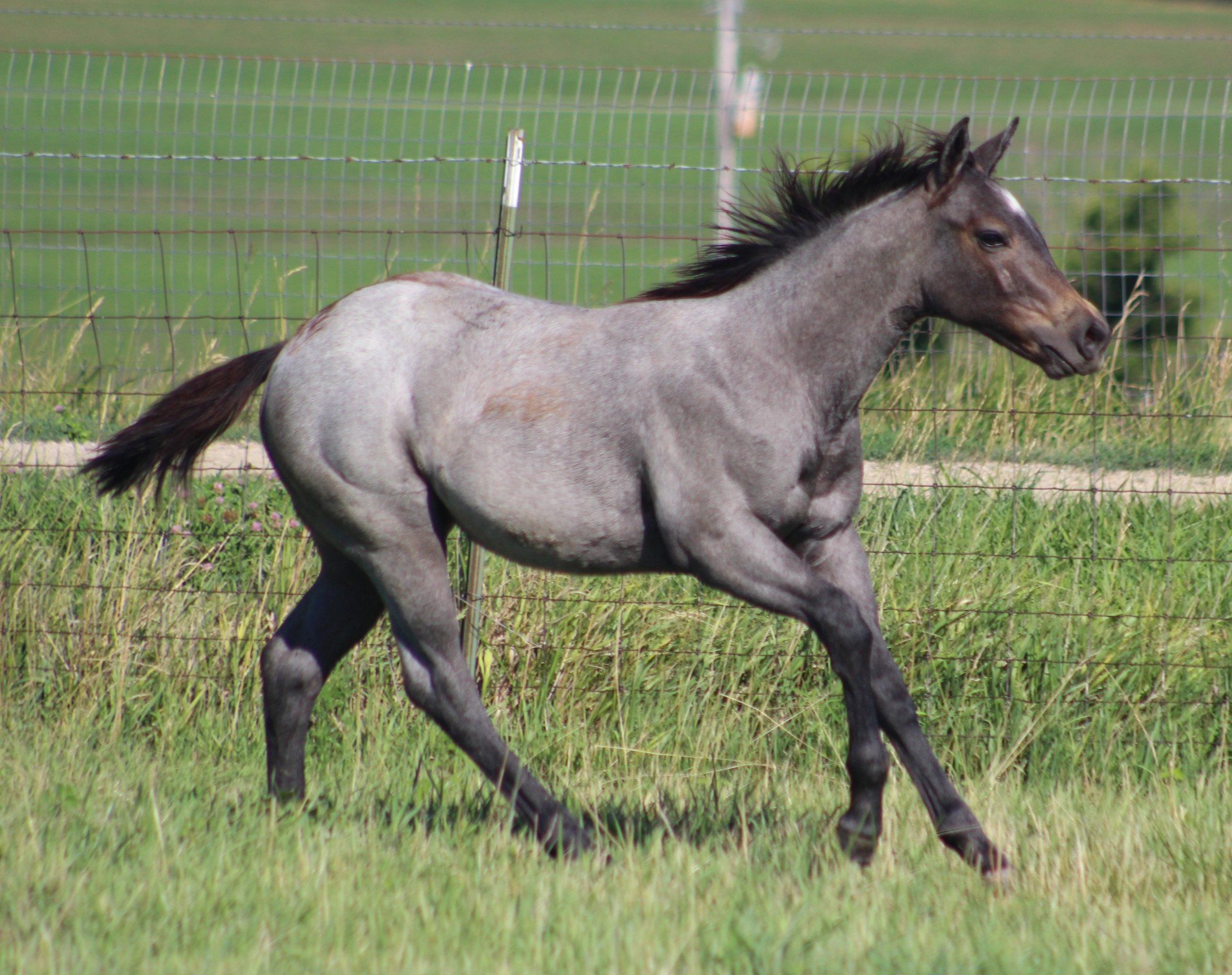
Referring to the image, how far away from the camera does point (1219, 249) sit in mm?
4547

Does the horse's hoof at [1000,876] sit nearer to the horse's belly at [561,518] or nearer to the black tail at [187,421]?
the horse's belly at [561,518]

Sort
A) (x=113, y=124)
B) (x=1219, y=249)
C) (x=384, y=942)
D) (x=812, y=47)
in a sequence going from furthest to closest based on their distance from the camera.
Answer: (x=812, y=47), (x=113, y=124), (x=1219, y=249), (x=384, y=942)

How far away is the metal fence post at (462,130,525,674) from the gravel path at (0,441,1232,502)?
1.14 meters

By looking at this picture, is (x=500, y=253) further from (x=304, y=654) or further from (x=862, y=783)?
(x=862, y=783)

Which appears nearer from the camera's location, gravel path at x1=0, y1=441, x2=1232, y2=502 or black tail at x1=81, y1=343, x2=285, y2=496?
black tail at x1=81, y1=343, x2=285, y2=496

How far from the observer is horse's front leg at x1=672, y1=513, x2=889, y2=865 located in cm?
331

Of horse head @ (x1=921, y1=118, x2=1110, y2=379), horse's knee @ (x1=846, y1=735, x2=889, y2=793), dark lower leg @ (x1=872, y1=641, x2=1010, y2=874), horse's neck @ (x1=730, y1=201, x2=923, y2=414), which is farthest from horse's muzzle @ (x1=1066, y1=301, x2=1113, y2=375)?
horse's knee @ (x1=846, y1=735, x2=889, y2=793)

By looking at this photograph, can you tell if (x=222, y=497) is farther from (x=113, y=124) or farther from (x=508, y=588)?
(x=113, y=124)

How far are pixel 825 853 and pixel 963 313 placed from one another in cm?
150

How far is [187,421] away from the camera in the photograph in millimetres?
4098

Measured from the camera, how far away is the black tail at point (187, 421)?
407 cm

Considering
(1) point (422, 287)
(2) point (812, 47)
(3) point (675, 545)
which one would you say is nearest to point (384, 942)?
(3) point (675, 545)

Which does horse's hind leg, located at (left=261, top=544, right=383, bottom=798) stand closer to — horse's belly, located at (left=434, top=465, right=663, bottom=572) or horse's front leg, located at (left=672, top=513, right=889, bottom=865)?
horse's belly, located at (left=434, top=465, right=663, bottom=572)

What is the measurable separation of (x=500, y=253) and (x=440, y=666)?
1.77m
